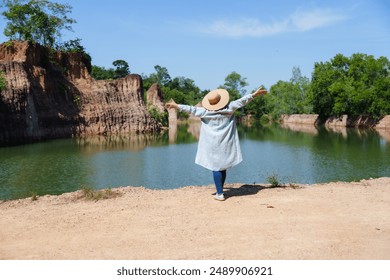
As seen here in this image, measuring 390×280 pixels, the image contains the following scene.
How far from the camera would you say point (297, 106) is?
89250 mm

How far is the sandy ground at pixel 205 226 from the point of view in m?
5.19

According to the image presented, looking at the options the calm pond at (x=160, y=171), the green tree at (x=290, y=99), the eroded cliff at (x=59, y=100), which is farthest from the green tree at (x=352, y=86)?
the calm pond at (x=160, y=171)

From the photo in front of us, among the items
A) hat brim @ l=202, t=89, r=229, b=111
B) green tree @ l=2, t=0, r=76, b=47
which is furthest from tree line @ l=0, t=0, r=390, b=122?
hat brim @ l=202, t=89, r=229, b=111

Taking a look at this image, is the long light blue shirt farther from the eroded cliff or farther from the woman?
the eroded cliff

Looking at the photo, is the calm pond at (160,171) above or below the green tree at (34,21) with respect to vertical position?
below

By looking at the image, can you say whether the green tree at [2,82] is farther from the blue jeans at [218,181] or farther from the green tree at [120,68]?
the green tree at [120,68]

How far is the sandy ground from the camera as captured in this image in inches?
204

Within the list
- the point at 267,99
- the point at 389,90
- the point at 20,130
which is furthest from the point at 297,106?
the point at 20,130

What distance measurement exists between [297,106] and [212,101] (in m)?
84.4

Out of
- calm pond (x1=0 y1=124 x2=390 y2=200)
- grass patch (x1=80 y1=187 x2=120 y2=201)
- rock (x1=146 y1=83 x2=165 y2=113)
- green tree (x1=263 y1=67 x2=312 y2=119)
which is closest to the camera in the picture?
grass patch (x1=80 y1=187 x2=120 y2=201)

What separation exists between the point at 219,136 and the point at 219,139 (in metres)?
0.06

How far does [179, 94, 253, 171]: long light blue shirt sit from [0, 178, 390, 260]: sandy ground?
0.78m

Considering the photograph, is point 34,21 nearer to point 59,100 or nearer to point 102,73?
point 59,100

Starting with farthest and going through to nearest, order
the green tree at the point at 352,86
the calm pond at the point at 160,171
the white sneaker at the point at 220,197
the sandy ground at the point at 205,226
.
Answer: the green tree at the point at 352,86 < the calm pond at the point at 160,171 < the white sneaker at the point at 220,197 < the sandy ground at the point at 205,226
